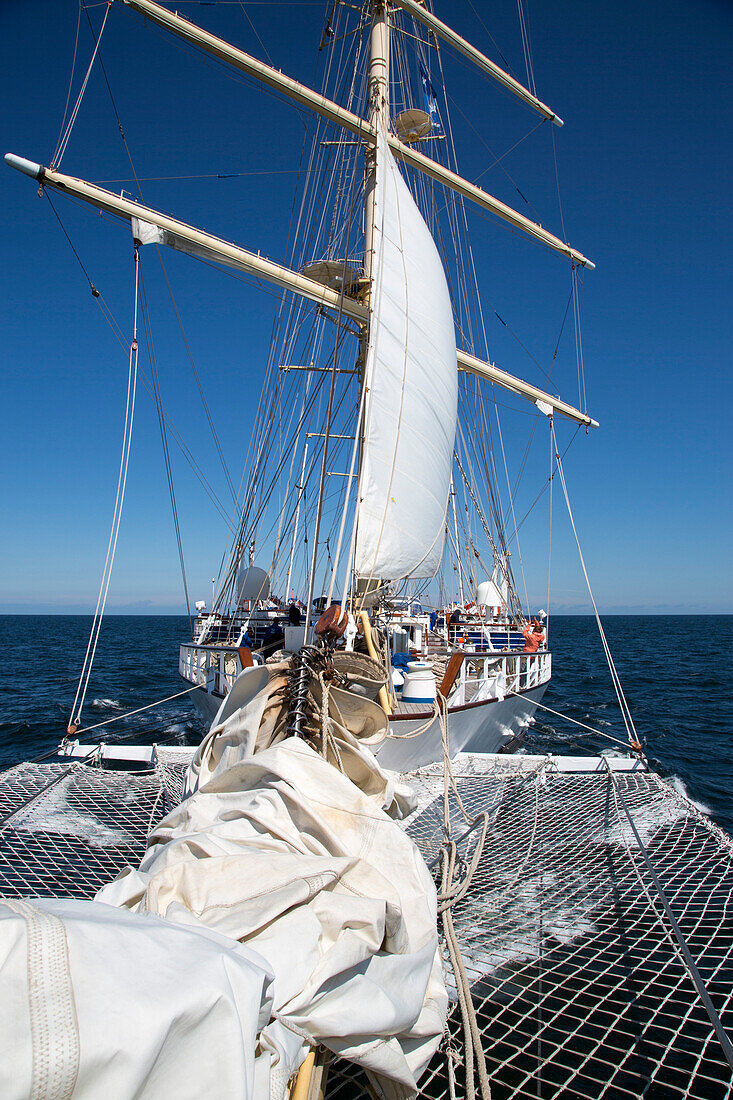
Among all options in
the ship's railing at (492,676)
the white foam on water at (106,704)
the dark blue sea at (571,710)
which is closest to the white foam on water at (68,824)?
the dark blue sea at (571,710)

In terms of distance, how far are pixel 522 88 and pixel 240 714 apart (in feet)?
73.6

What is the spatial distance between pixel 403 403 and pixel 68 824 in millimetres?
7822

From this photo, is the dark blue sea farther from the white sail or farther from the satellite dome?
the white sail

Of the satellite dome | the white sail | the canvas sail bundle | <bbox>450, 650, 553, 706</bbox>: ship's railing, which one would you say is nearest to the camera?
the canvas sail bundle

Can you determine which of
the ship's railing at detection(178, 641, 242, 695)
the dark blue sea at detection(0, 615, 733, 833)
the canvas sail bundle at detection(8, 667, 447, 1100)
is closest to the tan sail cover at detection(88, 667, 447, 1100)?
the canvas sail bundle at detection(8, 667, 447, 1100)

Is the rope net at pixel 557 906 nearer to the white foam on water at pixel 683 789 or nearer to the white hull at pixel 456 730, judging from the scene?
the white hull at pixel 456 730

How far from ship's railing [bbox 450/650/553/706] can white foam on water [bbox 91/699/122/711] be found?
11993 millimetres

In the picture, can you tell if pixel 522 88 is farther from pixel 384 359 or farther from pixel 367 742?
pixel 367 742

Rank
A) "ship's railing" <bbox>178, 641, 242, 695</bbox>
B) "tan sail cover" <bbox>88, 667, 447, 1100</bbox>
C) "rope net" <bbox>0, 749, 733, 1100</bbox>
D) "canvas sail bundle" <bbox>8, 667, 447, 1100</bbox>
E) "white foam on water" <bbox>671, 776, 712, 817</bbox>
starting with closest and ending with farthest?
"canvas sail bundle" <bbox>8, 667, 447, 1100</bbox>
"tan sail cover" <bbox>88, 667, 447, 1100</bbox>
"rope net" <bbox>0, 749, 733, 1100</bbox>
"white foam on water" <bbox>671, 776, 712, 817</bbox>
"ship's railing" <bbox>178, 641, 242, 695</bbox>

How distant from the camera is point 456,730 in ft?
30.0

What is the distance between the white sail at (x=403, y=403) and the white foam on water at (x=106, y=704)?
12.2 meters

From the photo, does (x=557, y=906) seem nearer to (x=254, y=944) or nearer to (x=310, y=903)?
(x=310, y=903)

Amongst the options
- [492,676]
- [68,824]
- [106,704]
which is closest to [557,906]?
[68,824]

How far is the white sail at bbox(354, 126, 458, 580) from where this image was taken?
9.22 m
